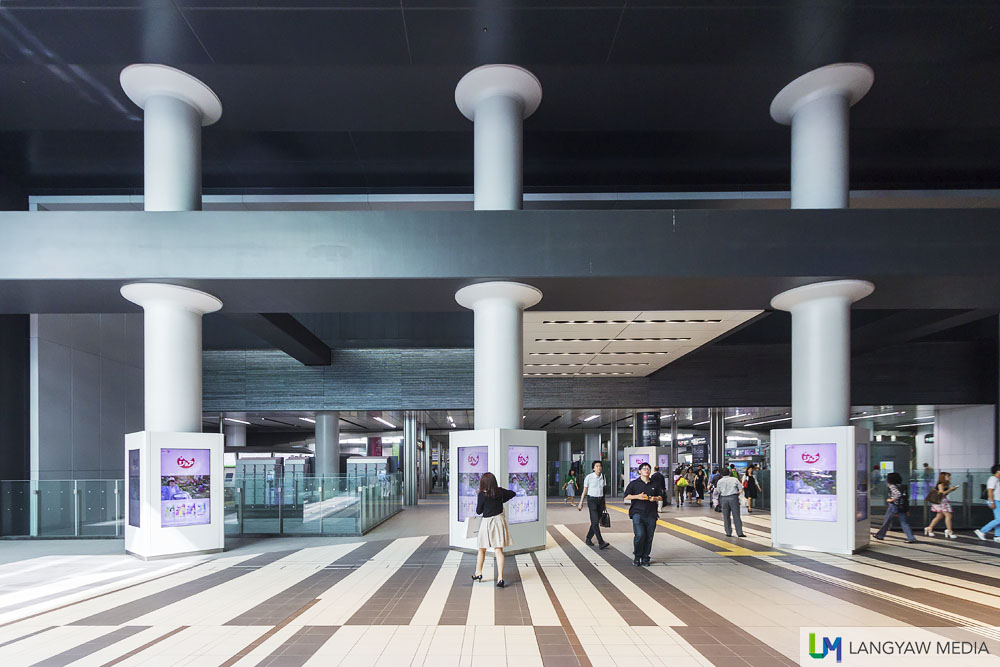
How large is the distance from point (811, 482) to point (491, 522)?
19.9 feet

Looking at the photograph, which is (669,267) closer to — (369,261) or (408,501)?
(369,261)

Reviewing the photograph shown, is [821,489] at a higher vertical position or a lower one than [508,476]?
lower

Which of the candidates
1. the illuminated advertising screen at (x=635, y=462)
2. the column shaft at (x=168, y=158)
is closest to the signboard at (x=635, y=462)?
the illuminated advertising screen at (x=635, y=462)

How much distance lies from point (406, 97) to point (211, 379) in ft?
51.5

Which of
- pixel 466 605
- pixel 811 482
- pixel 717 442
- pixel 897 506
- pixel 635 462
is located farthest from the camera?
pixel 717 442

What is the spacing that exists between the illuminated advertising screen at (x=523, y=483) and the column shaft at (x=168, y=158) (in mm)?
6982

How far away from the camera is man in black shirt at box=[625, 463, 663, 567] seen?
1004cm

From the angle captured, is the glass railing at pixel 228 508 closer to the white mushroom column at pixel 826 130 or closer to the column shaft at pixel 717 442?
the white mushroom column at pixel 826 130

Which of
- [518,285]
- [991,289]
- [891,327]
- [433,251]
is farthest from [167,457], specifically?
[891,327]

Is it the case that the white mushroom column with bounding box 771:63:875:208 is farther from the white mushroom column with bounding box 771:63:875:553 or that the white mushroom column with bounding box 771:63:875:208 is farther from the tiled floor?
the tiled floor

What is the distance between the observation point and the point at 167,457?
11.3m

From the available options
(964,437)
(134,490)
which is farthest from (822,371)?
(964,437)

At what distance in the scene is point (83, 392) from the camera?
58.4 feet

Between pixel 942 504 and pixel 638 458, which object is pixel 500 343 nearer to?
pixel 942 504
